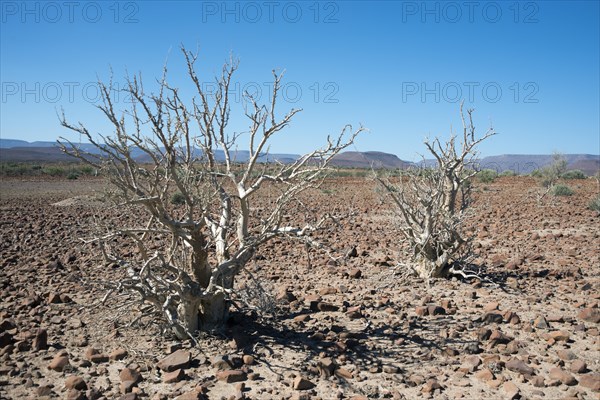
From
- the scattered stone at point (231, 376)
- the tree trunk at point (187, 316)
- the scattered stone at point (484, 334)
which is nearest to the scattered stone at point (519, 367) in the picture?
the scattered stone at point (484, 334)

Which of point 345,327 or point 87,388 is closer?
point 87,388

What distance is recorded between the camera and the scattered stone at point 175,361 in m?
3.74

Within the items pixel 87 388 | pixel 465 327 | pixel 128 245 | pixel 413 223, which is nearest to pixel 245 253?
pixel 87 388

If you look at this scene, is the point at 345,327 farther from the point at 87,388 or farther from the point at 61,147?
the point at 61,147

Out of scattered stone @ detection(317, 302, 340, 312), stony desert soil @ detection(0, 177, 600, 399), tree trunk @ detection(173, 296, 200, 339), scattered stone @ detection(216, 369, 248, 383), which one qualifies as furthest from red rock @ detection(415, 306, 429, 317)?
tree trunk @ detection(173, 296, 200, 339)

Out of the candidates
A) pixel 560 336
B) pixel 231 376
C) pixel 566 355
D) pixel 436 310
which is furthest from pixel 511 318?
pixel 231 376

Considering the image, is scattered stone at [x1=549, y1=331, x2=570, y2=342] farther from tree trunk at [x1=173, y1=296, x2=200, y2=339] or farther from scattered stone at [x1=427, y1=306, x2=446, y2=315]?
tree trunk at [x1=173, y1=296, x2=200, y2=339]

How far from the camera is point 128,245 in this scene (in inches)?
336

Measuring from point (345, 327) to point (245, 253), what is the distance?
4.11 feet

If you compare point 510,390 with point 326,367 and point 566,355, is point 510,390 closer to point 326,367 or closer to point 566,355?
point 566,355

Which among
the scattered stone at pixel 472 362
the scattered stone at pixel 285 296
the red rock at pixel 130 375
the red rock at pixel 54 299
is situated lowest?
the scattered stone at pixel 472 362

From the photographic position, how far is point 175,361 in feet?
12.5

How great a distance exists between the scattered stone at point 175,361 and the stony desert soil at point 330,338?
0.6 inches

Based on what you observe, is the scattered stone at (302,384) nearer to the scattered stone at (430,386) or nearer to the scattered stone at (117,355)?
the scattered stone at (430,386)
